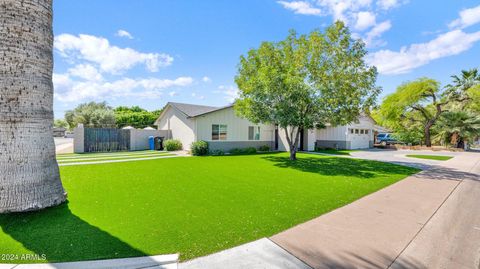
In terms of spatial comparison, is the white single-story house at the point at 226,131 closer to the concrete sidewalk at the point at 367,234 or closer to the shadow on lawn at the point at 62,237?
the concrete sidewalk at the point at 367,234

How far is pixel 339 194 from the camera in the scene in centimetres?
599

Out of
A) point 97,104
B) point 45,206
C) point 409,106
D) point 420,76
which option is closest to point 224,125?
point 45,206

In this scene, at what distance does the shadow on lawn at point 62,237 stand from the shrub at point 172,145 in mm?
13059

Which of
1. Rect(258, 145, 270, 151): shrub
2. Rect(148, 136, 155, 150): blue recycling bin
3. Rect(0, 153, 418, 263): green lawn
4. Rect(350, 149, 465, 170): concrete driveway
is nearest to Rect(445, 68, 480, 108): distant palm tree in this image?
Rect(350, 149, 465, 170): concrete driveway

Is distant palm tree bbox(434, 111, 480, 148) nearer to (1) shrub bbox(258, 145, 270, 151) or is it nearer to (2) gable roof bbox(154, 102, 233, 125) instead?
(1) shrub bbox(258, 145, 270, 151)

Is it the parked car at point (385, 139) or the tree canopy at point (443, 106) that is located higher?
the tree canopy at point (443, 106)

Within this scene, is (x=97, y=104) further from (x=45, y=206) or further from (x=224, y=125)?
(x=45, y=206)

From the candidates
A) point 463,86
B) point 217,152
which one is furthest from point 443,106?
point 217,152

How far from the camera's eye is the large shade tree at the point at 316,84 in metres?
11.6

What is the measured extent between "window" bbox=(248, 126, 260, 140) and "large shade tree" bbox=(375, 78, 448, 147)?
18309 mm

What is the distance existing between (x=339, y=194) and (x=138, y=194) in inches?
226

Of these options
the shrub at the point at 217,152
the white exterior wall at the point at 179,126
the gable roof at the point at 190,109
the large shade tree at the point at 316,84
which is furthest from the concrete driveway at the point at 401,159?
the white exterior wall at the point at 179,126

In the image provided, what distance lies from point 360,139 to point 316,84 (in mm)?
16212

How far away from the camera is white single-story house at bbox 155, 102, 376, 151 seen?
52.7 ft
